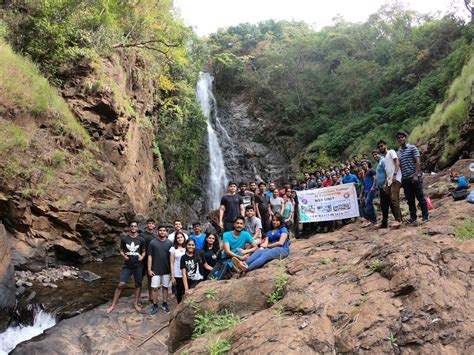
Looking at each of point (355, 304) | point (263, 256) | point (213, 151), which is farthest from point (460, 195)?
point (213, 151)

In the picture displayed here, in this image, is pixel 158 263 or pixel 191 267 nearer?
pixel 191 267

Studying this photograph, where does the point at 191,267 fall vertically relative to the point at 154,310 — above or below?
above

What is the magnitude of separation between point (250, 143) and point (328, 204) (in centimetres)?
2035

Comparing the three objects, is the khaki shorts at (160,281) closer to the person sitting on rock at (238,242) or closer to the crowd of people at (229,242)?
the crowd of people at (229,242)

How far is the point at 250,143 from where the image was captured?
98.9 ft

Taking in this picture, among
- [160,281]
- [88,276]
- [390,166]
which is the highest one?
[390,166]

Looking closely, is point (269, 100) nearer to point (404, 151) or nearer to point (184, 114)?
point (184, 114)

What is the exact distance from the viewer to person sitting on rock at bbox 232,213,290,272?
5844mm

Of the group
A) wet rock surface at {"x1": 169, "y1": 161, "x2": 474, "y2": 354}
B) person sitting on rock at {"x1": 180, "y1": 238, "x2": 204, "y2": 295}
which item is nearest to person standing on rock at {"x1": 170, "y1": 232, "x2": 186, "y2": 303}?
person sitting on rock at {"x1": 180, "y1": 238, "x2": 204, "y2": 295}

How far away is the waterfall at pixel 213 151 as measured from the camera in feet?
81.8

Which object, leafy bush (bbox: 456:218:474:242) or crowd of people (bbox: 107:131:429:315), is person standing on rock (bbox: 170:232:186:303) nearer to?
crowd of people (bbox: 107:131:429:315)

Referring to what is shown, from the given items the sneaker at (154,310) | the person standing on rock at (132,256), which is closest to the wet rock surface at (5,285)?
the person standing on rock at (132,256)

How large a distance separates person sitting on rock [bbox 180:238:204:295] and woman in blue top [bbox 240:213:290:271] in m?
1.34

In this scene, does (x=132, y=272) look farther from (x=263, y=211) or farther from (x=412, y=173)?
(x=412, y=173)
